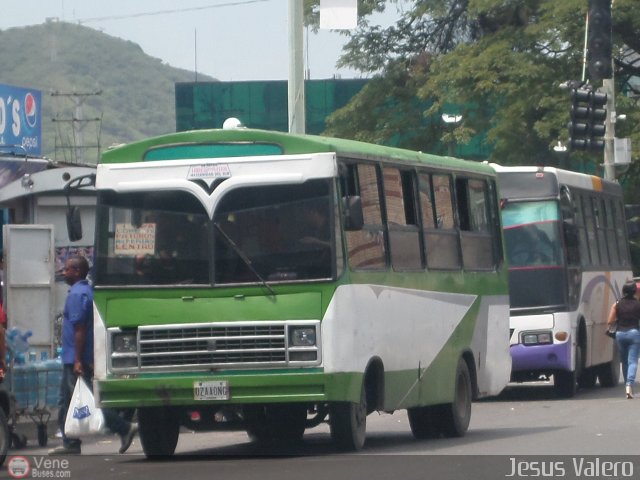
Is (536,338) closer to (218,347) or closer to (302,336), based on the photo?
(302,336)

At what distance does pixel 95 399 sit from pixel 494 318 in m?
5.73

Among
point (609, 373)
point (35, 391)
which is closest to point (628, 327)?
point (609, 373)

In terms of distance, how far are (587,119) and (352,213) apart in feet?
49.1

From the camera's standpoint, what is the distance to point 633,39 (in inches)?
1483

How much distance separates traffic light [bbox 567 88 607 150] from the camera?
26531 mm

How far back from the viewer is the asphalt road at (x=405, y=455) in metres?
11.5

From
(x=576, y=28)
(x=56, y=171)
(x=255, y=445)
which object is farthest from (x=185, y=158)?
(x=576, y=28)

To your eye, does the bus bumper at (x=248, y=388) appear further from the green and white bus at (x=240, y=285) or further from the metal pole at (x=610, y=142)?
the metal pole at (x=610, y=142)

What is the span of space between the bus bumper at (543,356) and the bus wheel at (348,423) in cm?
839

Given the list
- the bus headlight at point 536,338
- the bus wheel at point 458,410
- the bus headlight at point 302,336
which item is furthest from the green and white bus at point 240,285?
the bus headlight at point 536,338

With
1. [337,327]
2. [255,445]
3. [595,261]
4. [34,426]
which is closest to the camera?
[337,327]

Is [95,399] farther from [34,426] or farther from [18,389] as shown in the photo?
[34,426]

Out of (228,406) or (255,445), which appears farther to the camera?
(255,445)

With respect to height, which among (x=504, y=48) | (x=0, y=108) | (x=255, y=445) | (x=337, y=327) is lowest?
(x=255, y=445)
